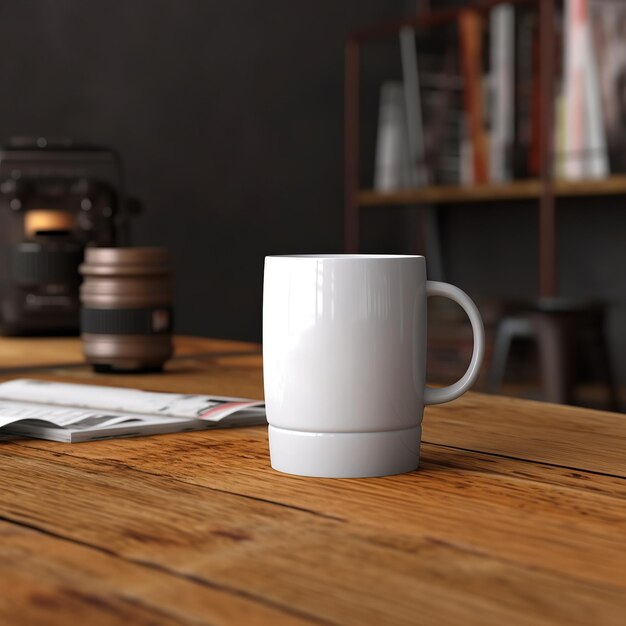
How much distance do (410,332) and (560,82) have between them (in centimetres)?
240

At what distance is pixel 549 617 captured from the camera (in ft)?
1.39

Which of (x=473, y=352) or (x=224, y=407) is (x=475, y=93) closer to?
(x=224, y=407)

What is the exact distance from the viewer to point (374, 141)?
369 centimetres

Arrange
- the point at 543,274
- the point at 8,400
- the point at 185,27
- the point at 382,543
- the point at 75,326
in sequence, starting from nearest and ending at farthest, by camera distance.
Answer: the point at 382,543 → the point at 8,400 → the point at 75,326 → the point at 543,274 → the point at 185,27

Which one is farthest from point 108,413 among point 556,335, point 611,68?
point 611,68

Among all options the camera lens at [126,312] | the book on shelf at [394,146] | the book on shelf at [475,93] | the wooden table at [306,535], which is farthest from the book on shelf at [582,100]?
the wooden table at [306,535]

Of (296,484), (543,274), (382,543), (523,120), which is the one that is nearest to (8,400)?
(296,484)

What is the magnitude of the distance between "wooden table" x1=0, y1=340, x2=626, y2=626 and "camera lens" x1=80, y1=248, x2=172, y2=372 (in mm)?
460

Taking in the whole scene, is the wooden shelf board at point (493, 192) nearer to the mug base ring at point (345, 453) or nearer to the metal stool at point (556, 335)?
the metal stool at point (556, 335)

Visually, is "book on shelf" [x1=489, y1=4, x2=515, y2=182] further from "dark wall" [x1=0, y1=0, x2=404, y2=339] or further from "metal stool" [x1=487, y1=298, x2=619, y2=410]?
"dark wall" [x1=0, y1=0, x2=404, y2=339]

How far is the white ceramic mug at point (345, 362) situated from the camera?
67 centimetres

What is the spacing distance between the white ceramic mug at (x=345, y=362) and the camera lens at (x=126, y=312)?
61 centimetres

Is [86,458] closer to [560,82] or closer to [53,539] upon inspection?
[53,539]

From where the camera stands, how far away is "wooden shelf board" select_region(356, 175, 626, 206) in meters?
2.82
